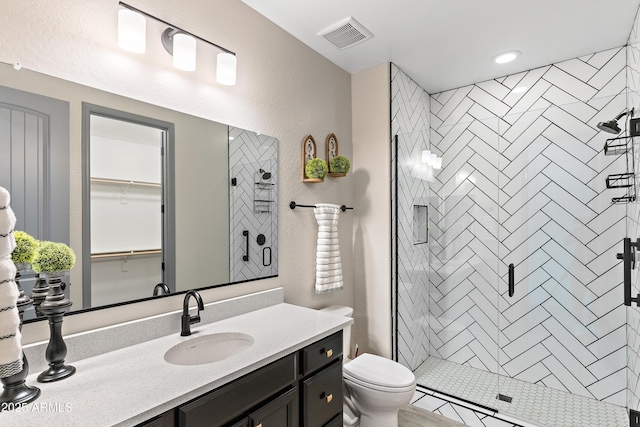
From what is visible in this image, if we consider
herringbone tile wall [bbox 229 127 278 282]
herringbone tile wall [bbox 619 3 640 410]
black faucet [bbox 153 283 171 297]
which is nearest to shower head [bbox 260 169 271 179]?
herringbone tile wall [bbox 229 127 278 282]

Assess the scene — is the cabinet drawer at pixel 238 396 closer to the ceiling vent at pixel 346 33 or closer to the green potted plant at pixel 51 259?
Answer: the green potted plant at pixel 51 259

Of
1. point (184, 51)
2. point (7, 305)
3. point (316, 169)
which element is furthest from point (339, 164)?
point (7, 305)

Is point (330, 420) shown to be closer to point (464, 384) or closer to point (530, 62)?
point (464, 384)

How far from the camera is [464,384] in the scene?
2.67 meters

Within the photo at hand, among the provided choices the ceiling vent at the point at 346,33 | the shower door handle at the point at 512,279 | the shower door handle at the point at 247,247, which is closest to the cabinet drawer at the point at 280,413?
the shower door handle at the point at 247,247

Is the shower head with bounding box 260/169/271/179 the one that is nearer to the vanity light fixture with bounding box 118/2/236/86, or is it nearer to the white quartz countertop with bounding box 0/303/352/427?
the vanity light fixture with bounding box 118/2/236/86

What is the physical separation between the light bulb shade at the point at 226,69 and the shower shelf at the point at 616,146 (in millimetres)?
2460

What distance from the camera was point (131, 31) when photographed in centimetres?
135

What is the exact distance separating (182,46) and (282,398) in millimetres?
1629

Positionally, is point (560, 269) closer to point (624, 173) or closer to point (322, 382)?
point (624, 173)

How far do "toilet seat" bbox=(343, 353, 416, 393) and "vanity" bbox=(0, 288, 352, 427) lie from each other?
29cm

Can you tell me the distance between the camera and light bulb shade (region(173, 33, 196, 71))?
4.98 feet

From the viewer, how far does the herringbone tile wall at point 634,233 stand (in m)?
1.92

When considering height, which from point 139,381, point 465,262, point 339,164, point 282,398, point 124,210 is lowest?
point 282,398
